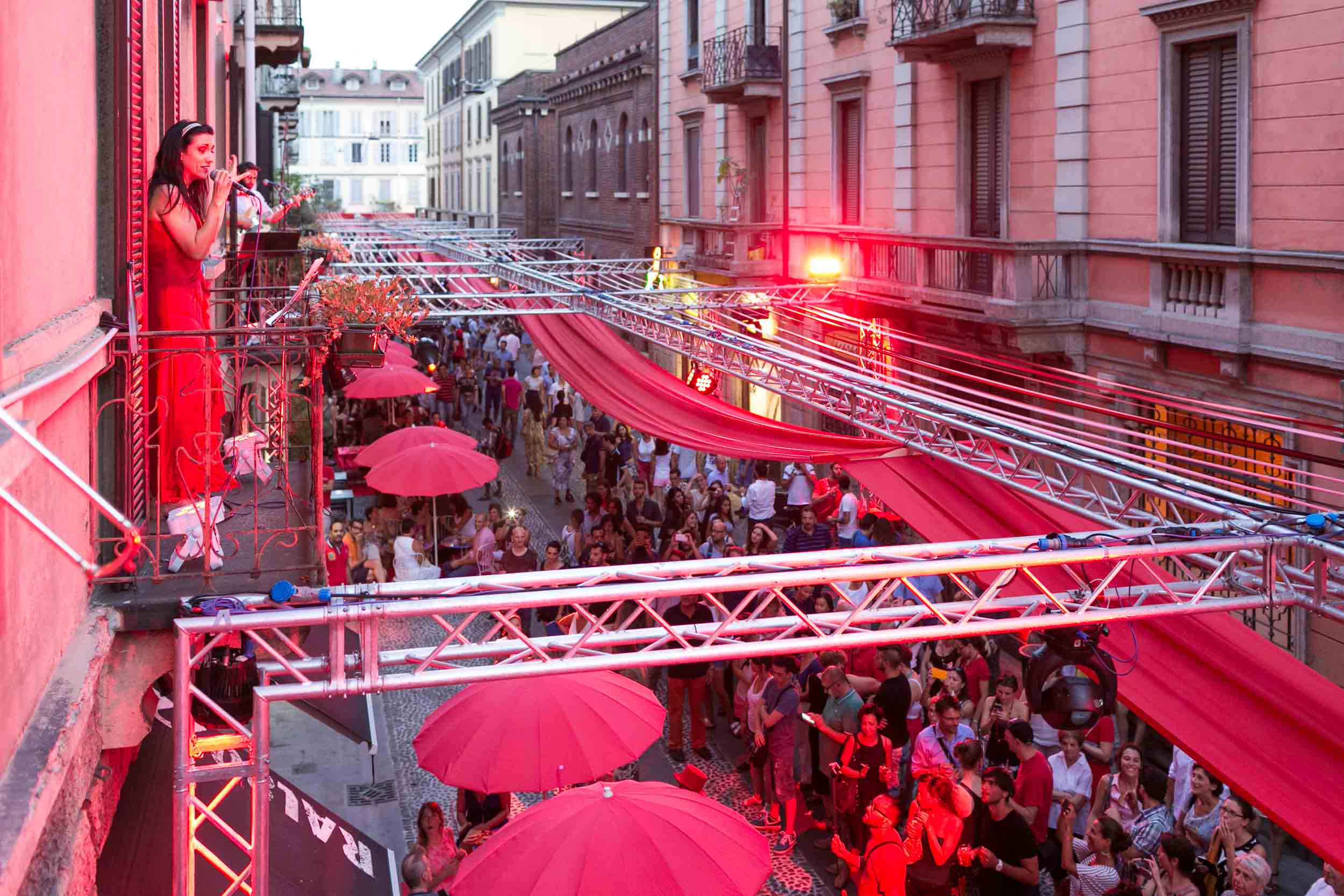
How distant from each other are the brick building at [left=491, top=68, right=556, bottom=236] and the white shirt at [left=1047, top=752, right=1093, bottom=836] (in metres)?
35.8

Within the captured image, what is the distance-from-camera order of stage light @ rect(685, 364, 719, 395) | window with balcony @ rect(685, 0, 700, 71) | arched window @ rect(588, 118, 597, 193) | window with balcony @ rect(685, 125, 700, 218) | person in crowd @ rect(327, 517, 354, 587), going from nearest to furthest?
1. person in crowd @ rect(327, 517, 354, 587)
2. stage light @ rect(685, 364, 719, 395)
3. window with balcony @ rect(685, 0, 700, 71)
4. window with balcony @ rect(685, 125, 700, 218)
5. arched window @ rect(588, 118, 597, 193)

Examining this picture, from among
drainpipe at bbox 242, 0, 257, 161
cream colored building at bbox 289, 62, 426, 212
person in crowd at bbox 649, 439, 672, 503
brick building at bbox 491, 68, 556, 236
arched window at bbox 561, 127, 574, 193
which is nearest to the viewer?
drainpipe at bbox 242, 0, 257, 161

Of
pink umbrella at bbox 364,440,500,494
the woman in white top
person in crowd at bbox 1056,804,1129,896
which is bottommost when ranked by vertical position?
person in crowd at bbox 1056,804,1129,896

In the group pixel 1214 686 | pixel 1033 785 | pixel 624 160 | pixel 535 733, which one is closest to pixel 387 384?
pixel 535 733

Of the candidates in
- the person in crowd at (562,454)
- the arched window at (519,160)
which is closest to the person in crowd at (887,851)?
the person in crowd at (562,454)

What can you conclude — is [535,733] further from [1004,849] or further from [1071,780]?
[1071,780]

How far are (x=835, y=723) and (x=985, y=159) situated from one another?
33.4 ft

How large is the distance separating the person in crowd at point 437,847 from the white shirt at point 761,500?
8958mm

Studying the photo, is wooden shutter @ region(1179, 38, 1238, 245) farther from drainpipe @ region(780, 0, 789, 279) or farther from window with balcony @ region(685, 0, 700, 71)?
window with balcony @ region(685, 0, 700, 71)

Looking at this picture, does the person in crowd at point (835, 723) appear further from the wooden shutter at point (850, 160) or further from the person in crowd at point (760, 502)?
the wooden shutter at point (850, 160)

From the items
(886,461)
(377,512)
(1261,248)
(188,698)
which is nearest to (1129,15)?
(1261,248)

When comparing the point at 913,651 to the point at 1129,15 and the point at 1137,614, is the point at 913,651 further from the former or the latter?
the point at 1129,15

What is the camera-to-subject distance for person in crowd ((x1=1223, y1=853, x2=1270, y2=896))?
692 centimetres

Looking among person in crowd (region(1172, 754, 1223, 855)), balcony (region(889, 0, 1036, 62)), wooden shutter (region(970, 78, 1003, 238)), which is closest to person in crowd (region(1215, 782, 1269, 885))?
person in crowd (region(1172, 754, 1223, 855))
